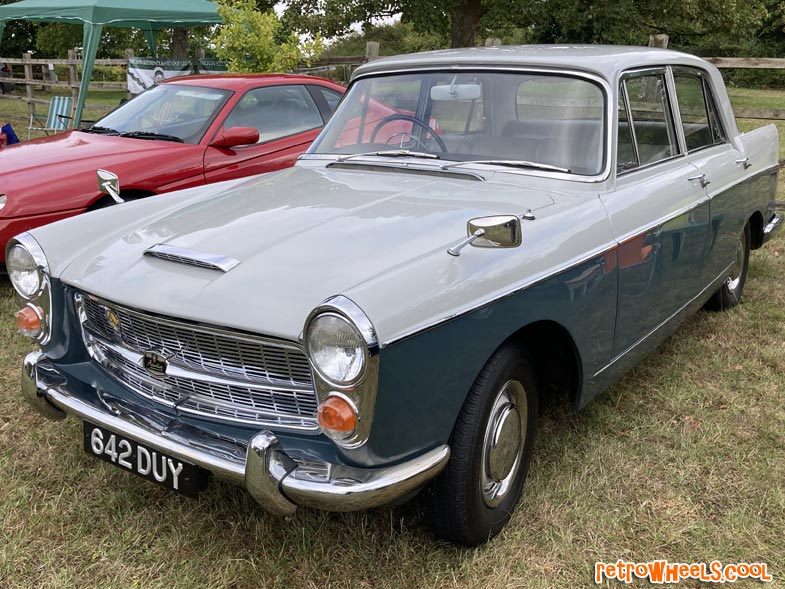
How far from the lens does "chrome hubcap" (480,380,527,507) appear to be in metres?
2.44

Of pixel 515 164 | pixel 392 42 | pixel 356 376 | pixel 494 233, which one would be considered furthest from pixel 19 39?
pixel 356 376

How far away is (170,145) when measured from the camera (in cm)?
543

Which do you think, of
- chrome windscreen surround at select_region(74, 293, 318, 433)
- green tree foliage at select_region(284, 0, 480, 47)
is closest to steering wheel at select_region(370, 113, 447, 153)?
chrome windscreen surround at select_region(74, 293, 318, 433)

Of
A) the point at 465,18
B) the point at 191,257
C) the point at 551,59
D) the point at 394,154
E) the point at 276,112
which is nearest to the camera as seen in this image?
the point at 191,257

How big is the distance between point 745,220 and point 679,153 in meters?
0.99

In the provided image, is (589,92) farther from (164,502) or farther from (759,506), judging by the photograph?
(164,502)

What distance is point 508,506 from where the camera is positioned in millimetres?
2615

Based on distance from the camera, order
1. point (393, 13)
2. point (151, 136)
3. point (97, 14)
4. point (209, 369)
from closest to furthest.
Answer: point (209, 369) < point (151, 136) < point (97, 14) < point (393, 13)

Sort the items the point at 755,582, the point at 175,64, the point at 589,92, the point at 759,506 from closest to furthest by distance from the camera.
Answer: the point at 755,582
the point at 759,506
the point at 589,92
the point at 175,64

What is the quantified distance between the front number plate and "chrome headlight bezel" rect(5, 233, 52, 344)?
463mm

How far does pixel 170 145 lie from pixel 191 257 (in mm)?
3342

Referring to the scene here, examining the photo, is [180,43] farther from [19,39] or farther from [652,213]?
[19,39]

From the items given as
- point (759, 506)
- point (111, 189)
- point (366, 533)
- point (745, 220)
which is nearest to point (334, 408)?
point (366, 533)

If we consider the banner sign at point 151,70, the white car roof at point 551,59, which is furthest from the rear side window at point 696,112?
the banner sign at point 151,70
